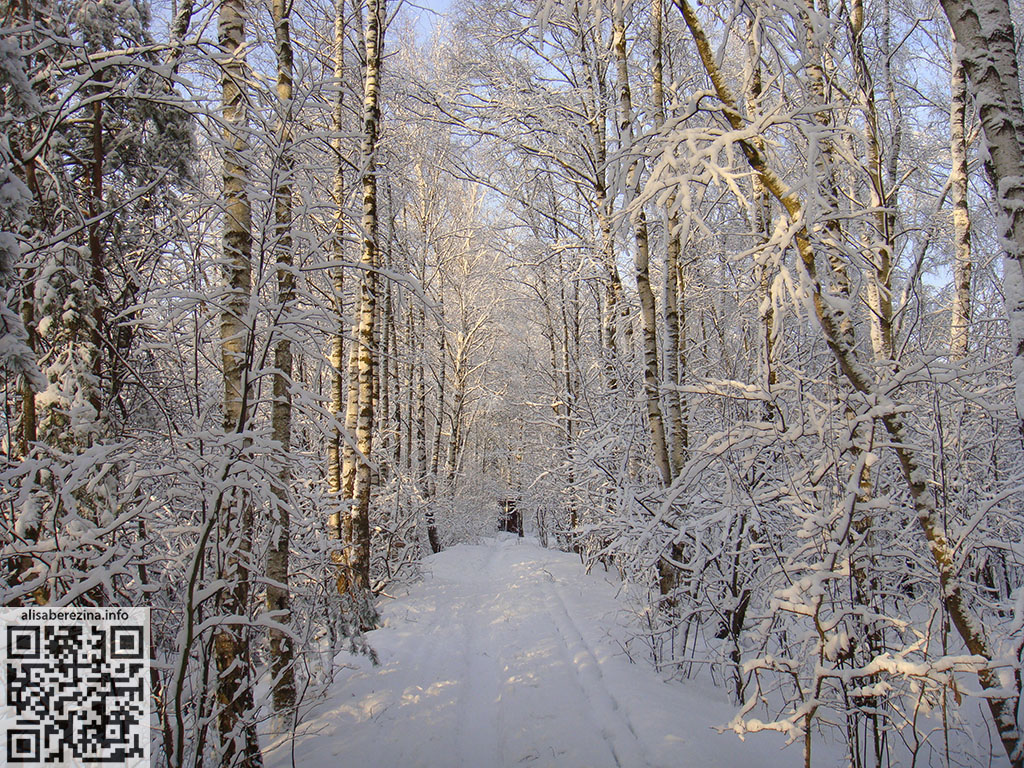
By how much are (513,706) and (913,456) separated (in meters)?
3.62

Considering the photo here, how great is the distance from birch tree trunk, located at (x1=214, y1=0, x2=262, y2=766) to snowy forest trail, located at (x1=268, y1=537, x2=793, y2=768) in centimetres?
101

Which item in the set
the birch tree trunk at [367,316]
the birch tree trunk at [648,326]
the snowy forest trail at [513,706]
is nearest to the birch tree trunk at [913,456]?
the snowy forest trail at [513,706]

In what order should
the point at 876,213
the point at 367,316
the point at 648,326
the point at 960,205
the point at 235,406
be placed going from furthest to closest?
the point at 367,316 → the point at 960,205 → the point at 648,326 → the point at 876,213 → the point at 235,406

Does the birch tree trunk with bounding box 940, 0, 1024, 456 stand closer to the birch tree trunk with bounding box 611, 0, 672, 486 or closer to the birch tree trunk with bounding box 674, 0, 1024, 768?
the birch tree trunk with bounding box 674, 0, 1024, 768

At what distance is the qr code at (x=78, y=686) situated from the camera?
2.29 meters

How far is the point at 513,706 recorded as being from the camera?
4.20m

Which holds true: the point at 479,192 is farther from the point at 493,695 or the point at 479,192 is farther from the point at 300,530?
the point at 493,695

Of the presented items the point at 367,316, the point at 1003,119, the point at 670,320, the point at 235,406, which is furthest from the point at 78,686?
the point at 670,320

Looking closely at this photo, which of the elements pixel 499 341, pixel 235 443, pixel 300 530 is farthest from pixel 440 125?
pixel 499 341

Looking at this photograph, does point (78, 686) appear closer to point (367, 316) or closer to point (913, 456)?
A: point (913, 456)

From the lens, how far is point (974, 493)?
14.2 feet

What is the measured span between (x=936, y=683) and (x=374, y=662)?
4675 millimetres

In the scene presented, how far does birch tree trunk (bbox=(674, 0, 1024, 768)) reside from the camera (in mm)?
2389

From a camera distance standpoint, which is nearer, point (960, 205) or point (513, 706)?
point (513, 706)
